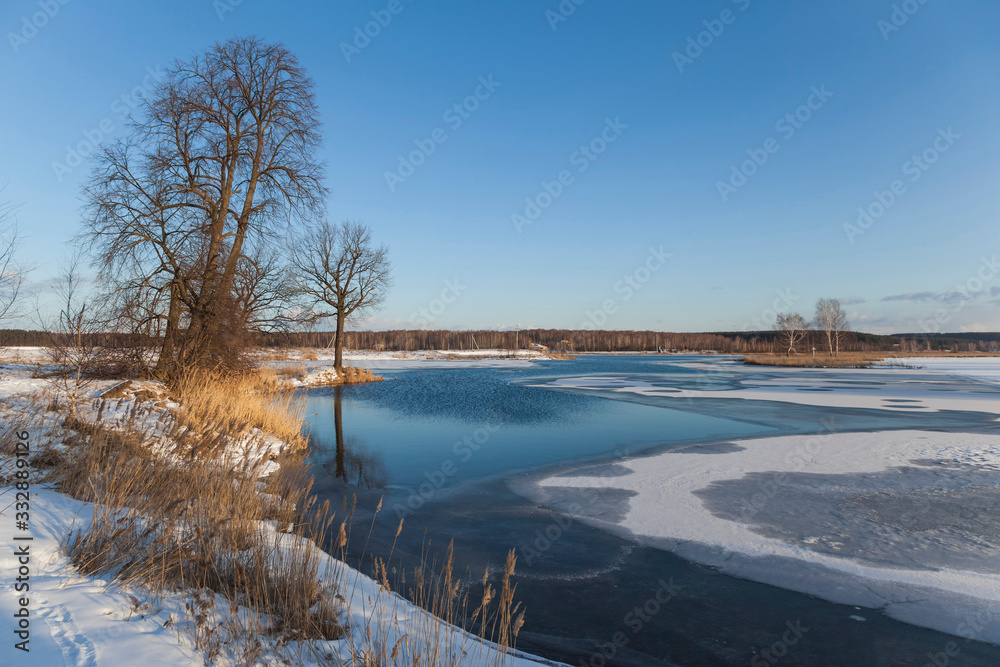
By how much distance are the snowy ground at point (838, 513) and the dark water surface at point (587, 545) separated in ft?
1.17

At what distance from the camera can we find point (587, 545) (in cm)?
544

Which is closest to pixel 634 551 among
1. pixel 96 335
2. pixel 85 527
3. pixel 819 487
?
pixel 819 487

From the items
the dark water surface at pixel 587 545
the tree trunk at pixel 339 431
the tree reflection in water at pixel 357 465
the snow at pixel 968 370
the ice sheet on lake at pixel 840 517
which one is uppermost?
the snow at pixel 968 370

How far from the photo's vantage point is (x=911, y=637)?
3717 mm

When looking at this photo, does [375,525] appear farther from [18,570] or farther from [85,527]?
[18,570]

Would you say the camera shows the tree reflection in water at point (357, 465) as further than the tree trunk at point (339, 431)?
No

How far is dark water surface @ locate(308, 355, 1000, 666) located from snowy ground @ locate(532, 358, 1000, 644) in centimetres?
36

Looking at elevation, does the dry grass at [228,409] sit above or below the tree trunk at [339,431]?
above

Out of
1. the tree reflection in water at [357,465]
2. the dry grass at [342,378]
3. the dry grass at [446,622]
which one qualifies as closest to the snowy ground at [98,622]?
the dry grass at [446,622]

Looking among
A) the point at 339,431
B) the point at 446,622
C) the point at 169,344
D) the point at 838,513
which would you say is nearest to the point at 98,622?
the point at 446,622

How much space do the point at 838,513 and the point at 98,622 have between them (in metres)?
7.65

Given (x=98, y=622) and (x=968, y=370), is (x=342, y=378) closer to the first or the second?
(x=98, y=622)

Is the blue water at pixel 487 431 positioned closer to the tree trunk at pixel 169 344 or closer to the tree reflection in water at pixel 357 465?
the tree reflection in water at pixel 357 465

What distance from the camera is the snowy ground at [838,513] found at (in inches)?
174
